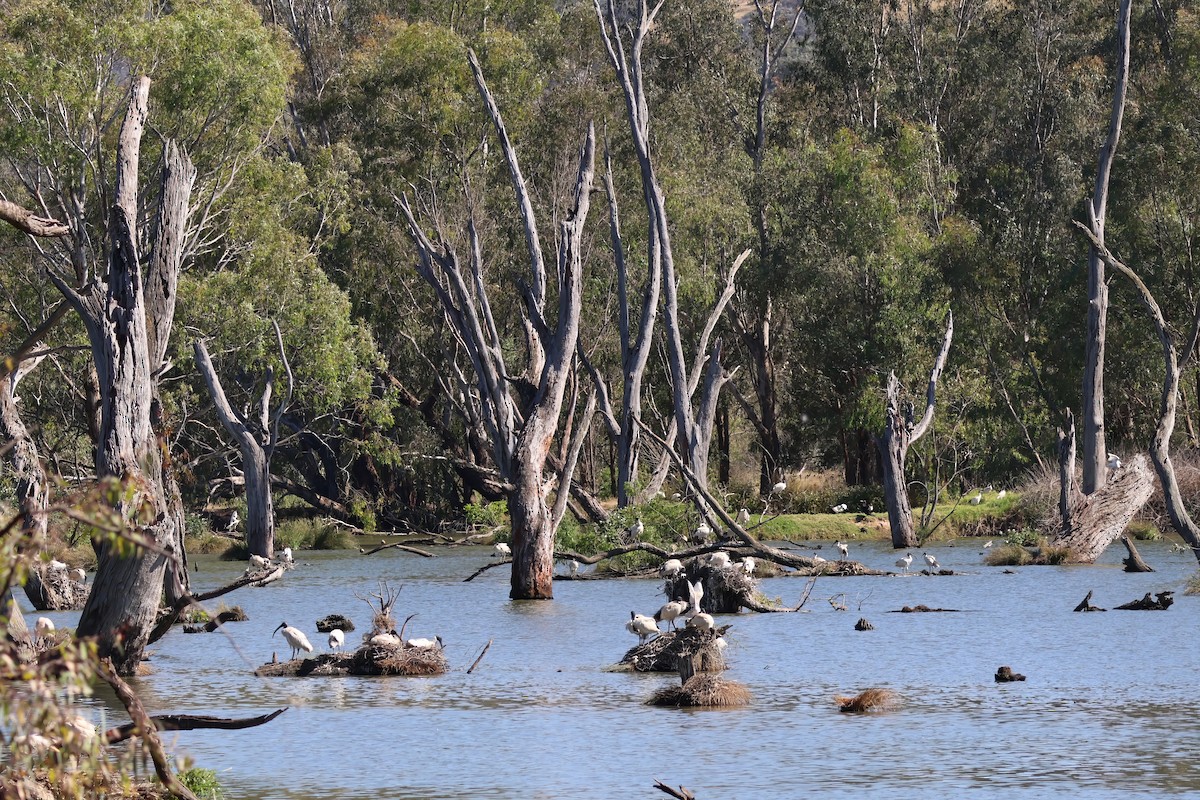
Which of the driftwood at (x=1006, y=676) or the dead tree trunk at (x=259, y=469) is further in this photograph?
the dead tree trunk at (x=259, y=469)

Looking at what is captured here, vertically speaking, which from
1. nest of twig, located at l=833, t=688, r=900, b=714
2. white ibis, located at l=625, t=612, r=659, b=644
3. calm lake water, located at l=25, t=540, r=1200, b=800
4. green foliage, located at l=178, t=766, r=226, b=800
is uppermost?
white ibis, located at l=625, t=612, r=659, b=644

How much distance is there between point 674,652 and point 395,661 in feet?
11.9

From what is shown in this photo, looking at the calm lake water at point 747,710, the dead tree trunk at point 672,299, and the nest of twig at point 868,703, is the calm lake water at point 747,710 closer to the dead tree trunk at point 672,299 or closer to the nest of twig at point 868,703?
the nest of twig at point 868,703

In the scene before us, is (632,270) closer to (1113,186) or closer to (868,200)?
(868,200)

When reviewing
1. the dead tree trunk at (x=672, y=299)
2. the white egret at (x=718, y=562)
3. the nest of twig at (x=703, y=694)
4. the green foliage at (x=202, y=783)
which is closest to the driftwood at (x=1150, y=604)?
the white egret at (x=718, y=562)

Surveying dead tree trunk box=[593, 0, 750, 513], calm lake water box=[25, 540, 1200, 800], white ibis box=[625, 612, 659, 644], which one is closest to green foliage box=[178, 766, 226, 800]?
calm lake water box=[25, 540, 1200, 800]

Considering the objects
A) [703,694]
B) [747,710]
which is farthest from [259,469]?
[747,710]

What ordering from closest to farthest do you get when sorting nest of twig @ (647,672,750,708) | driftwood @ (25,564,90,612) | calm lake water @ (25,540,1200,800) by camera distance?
1. calm lake water @ (25,540,1200,800)
2. nest of twig @ (647,672,750,708)
3. driftwood @ (25,564,90,612)

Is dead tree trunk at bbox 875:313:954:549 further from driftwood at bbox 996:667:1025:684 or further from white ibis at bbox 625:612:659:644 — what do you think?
driftwood at bbox 996:667:1025:684

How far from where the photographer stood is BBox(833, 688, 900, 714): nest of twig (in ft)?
60.4

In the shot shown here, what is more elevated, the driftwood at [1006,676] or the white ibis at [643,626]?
the white ibis at [643,626]

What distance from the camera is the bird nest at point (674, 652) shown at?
782 inches

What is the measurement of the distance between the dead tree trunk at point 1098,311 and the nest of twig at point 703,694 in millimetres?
26136

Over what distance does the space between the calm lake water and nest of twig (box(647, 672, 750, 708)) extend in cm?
29
